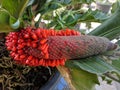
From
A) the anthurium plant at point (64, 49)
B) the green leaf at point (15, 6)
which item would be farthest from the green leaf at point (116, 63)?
the green leaf at point (15, 6)

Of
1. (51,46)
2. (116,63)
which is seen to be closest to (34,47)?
(51,46)

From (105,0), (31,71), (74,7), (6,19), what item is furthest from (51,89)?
(105,0)

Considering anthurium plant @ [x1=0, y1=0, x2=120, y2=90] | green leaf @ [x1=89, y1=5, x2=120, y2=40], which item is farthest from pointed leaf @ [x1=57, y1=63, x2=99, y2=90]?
green leaf @ [x1=89, y1=5, x2=120, y2=40]

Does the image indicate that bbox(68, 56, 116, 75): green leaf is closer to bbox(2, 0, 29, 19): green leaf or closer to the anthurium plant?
the anthurium plant

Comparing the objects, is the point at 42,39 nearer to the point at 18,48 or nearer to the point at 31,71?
the point at 18,48

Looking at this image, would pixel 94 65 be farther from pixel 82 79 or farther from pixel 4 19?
pixel 4 19

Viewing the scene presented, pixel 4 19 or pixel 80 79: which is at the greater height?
pixel 4 19
